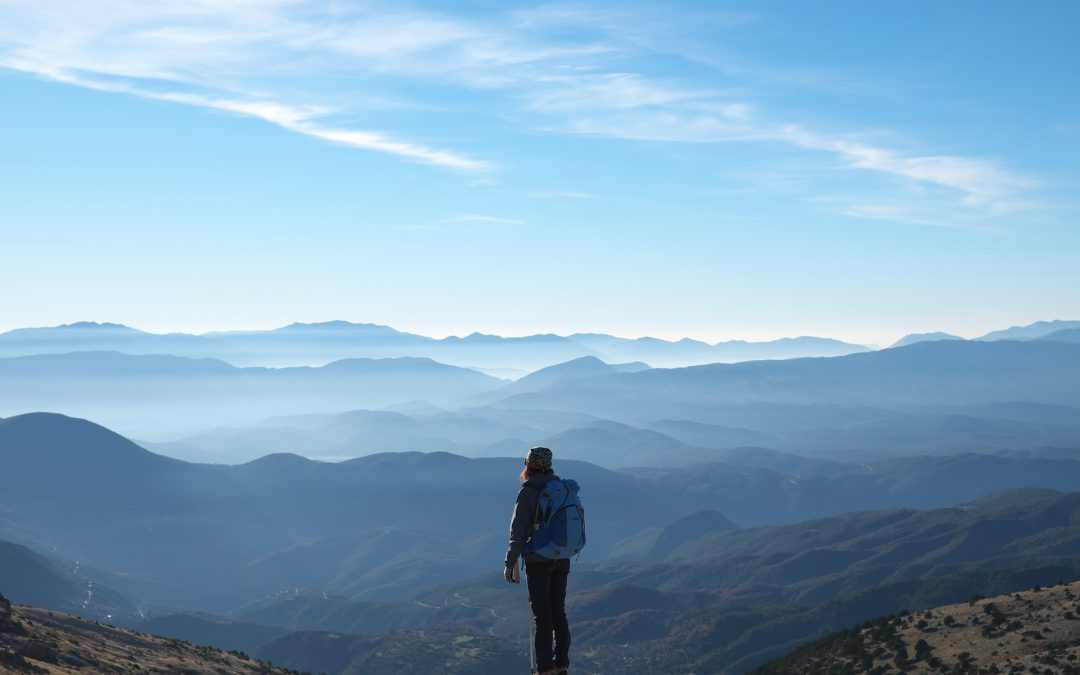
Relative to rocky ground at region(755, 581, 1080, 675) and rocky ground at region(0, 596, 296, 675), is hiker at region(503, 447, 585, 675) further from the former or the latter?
rocky ground at region(755, 581, 1080, 675)

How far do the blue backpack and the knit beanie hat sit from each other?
0.30m

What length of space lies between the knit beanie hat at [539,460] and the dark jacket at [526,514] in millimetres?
131

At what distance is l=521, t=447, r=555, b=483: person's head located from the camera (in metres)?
17.2

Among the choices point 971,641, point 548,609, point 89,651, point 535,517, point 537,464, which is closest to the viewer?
point 535,517

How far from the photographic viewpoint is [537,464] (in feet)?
56.5

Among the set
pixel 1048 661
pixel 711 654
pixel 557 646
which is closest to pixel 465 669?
pixel 711 654

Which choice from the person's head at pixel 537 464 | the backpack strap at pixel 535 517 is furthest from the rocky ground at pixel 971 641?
the person's head at pixel 537 464

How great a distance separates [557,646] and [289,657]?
167m

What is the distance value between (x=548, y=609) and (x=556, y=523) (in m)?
1.69

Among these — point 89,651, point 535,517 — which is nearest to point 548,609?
point 535,517

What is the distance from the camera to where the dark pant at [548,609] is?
17469 millimetres

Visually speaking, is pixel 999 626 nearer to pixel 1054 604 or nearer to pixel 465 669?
pixel 1054 604

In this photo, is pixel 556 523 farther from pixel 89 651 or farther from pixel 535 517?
pixel 89 651

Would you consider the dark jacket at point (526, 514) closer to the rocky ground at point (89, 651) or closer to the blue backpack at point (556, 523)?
the blue backpack at point (556, 523)
